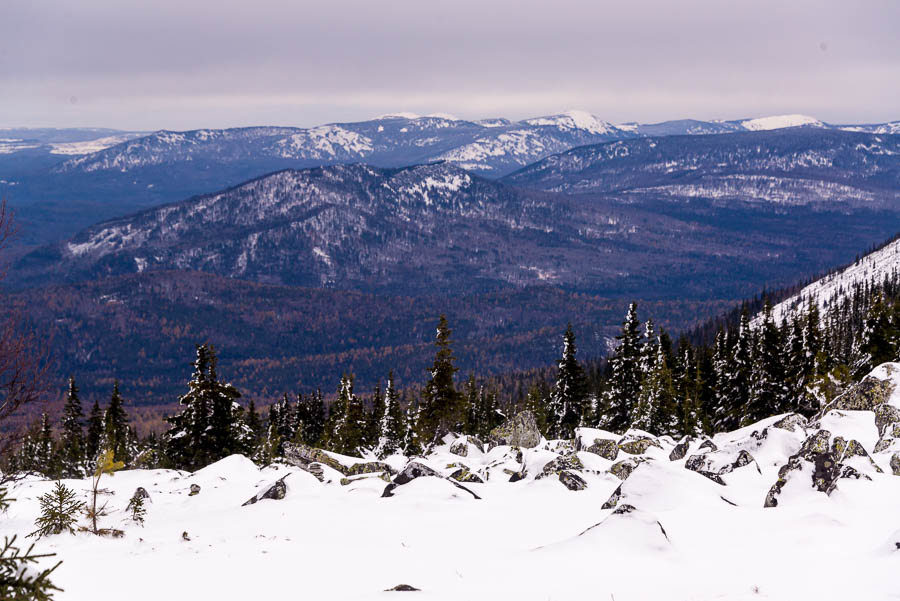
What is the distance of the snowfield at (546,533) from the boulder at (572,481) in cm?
6

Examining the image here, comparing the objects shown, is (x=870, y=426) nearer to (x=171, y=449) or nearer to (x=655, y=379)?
(x=655, y=379)

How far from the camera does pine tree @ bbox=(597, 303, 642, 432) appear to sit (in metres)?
61.0

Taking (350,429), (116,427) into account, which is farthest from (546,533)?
(116,427)

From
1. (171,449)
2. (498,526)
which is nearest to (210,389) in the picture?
(171,449)

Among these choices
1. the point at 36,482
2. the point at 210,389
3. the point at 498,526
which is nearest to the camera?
the point at 498,526

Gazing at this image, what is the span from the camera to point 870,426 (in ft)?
82.8

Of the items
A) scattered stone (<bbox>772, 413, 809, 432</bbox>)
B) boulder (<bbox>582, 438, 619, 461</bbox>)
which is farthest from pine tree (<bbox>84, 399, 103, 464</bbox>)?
scattered stone (<bbox>772, 413, 809, 432</bbox>)

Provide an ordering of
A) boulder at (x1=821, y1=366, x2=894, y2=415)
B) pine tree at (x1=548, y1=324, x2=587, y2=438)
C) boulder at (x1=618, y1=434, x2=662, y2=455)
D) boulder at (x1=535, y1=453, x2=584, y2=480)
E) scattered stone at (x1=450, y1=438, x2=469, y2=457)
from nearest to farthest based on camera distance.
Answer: boulder at (x1=535, y1=453, x2=584, y2=480) → boulder at (x1=821, y1=366, x2=894, y2=415) → boulder at (x1=618, y1=434, x2=662, y2=455) → scattered stone at (x1=450, y1=438, x2=469, y2=457) → pine tree at (x1=548, y1=324, x2=587, y2=438)

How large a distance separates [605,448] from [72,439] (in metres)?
61.2

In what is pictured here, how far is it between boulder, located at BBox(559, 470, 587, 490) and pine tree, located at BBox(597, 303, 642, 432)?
37757 millimetres

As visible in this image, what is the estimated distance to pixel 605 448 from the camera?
32219 mm

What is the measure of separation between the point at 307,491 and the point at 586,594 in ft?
42.6

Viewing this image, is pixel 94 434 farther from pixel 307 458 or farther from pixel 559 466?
pixel 559 466

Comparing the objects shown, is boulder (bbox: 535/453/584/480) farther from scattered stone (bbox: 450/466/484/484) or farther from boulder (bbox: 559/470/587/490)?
scattered stone (bbox: 450/466/484/484)
